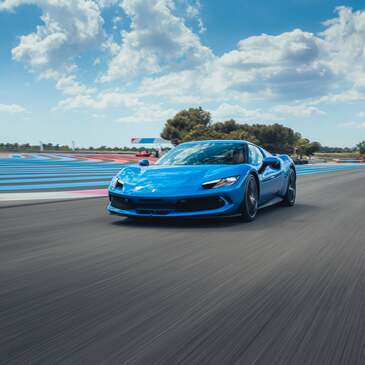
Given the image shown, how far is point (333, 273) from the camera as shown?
12.4ft

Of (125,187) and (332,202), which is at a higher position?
(125,187)

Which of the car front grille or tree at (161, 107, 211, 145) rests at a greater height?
tree at (161, 107, 211, 145)

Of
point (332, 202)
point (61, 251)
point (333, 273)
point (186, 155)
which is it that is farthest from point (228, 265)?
point (332, 202)

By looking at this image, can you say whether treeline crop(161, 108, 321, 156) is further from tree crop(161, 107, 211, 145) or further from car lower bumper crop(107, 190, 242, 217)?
car lower bumper crop(107, 190, 242, 217)

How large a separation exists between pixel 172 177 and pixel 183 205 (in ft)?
1.46

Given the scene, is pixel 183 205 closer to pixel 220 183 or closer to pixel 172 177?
pixel 172 177

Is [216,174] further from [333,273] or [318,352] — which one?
[318,352]

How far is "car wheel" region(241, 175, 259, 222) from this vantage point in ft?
21.2

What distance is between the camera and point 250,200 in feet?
21.9

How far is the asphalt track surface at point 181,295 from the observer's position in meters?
2.18

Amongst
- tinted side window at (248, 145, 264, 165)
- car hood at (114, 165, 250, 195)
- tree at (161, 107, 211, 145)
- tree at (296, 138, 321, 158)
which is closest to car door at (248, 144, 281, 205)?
tinted side window at (248, 145, 264, 165)

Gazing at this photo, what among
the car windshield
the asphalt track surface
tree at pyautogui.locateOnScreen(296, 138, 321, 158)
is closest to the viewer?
the asphalt track surface

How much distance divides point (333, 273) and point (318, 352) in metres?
1.69

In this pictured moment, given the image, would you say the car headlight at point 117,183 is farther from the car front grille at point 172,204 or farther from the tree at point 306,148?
the tree at point 306,148
